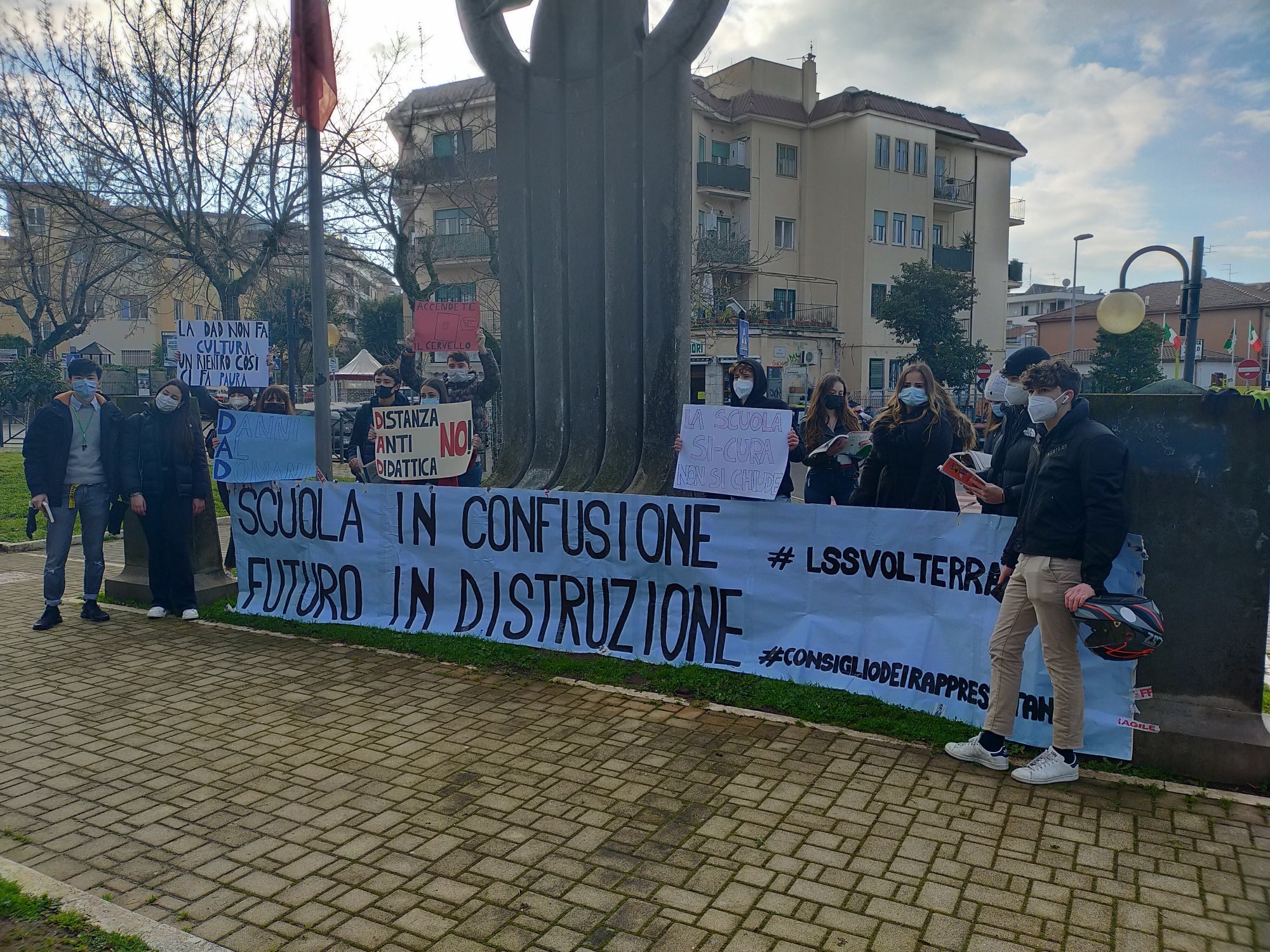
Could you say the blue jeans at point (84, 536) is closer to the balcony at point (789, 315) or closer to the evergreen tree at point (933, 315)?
the balcony at point (789, 315)

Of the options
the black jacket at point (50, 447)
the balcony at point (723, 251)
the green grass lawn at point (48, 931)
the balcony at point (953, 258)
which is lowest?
the green grass lawn at point (48, 931)

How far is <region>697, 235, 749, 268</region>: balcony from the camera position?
3294cm

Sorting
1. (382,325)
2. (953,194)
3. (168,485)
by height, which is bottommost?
(168,485)

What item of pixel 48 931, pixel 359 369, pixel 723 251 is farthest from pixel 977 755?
pixel 359 369

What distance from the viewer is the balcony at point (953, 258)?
179 feet

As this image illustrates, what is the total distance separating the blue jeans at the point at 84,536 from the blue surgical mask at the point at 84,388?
0.74m

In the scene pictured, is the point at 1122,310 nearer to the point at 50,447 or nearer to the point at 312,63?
the point at 312,63

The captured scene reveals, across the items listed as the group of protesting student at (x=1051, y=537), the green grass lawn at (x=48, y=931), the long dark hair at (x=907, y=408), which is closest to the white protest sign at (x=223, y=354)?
the long dark hair at (x=907, y=408)

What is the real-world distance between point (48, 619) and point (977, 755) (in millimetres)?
7369

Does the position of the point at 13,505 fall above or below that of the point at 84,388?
below

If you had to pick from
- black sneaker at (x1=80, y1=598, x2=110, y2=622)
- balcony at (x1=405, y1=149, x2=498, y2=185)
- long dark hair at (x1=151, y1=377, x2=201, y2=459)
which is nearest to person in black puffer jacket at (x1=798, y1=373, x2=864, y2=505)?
long dark hair at (x1=151, y1=377, x2=201, y2=459)

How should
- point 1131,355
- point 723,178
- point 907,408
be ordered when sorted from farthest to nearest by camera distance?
point 1131,355
point 723,178
point 907,408

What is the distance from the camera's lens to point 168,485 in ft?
27.9

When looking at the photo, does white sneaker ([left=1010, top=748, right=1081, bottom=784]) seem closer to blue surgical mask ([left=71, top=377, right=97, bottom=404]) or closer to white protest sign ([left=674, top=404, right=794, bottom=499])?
white protest sign ([left=674, top=404, right=794, bottom=499])
